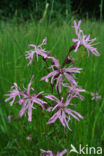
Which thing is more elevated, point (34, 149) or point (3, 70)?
point (3, 70)

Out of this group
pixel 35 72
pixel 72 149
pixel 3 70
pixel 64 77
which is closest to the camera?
pixel 64 77

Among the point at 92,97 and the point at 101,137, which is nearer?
the point at 101,137

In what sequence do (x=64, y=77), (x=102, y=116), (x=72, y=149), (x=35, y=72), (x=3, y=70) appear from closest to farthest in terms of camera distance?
(x=64, y=77) < (x=72, y=149) < (x=35, y=72) < (x=102, y=116) < (x=3, y=70)

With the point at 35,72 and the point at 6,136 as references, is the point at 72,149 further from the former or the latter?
the point at 6,136

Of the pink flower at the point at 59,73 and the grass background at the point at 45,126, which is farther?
the grass background at the point at 45,126

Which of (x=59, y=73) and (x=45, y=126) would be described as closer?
(x=59, y=73)

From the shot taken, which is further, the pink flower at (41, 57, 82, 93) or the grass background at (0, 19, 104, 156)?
the grass background at (0, 19, 104, 156)

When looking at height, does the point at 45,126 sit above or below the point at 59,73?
below

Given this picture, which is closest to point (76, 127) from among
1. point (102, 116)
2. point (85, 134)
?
point (85, 134)

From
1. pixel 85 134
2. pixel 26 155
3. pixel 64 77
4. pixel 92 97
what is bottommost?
pixel 26 155

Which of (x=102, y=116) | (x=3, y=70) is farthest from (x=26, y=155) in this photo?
(x=3, y=70)
